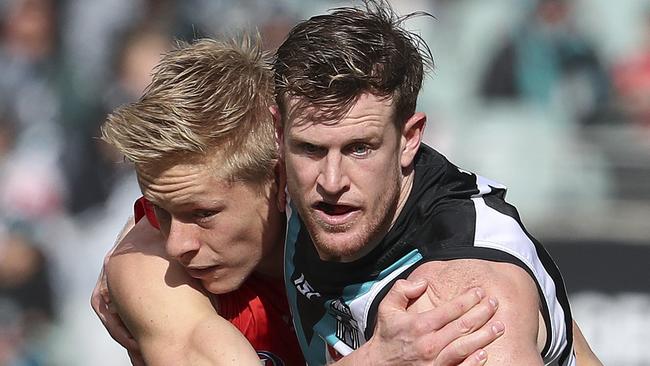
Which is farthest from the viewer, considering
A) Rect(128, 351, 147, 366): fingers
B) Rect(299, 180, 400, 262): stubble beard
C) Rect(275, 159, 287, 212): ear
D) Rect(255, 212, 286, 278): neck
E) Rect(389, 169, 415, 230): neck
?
Rect(128, 351, 147, 366): fingers

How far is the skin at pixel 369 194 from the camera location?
287 centimetres

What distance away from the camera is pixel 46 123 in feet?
24.1

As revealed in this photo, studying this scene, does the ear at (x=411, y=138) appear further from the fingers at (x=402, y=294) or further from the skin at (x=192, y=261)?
the skin at (x=192, y=261)

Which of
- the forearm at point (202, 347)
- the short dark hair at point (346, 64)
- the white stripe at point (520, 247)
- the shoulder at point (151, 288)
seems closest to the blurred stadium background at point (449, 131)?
the shoulder at point (151, 288)

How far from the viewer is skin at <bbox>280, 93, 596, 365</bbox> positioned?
2867 millimetres

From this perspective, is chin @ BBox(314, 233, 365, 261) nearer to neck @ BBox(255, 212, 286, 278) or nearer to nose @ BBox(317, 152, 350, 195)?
A: nose @ BBox(317, 152, 350, 195)

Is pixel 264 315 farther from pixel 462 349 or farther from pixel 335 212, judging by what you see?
pixel 462 349

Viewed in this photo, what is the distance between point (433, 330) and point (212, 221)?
0.96 m

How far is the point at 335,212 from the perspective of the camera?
308cm

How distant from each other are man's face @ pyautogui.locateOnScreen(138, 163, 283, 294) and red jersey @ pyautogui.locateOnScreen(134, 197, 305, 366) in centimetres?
21

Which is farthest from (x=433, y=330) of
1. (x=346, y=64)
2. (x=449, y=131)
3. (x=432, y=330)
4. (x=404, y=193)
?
(x=449, y=131)

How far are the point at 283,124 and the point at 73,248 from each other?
4.39m

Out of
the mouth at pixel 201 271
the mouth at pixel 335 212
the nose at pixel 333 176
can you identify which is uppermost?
the nose at pixel 333 176

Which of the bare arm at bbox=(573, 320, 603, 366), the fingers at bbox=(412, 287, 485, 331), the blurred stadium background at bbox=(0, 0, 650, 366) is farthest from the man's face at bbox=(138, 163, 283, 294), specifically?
the blurred stadium background at bbox=(0, 0, 650, 366)
